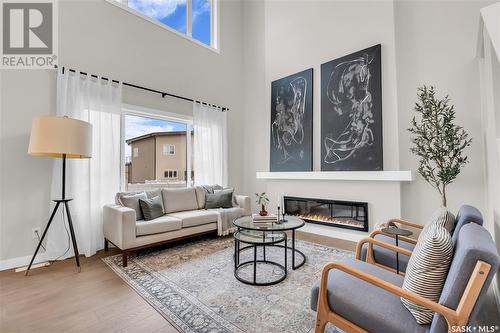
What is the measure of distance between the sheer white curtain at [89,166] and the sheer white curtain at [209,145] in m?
1.43

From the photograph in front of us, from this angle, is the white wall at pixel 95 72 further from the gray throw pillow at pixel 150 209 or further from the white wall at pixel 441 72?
the white wall at pixel 441 72

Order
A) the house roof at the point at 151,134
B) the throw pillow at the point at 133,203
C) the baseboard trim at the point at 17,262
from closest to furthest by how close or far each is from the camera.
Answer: the baseboard trim at the point at 17,262
the throw pillow at the point at 133,203
the house roof at the point at 151,134

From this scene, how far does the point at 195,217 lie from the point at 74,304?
1691 millimetres

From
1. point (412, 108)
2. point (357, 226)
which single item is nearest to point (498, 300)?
point (357, 226)

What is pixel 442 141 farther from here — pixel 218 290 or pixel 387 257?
pixel 218 290

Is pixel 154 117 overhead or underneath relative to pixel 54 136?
overhead

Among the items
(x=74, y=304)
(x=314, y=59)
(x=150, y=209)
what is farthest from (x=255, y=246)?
(x=314, y=59)

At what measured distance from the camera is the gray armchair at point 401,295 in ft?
3.05

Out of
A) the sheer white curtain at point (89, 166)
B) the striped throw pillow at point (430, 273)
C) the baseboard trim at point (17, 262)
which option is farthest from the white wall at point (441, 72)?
the baseboard trim at point (17, 262)

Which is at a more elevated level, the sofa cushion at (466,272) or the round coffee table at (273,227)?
the sofa cushion at (466,272)

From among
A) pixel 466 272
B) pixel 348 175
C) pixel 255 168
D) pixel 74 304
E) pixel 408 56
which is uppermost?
pixel 408 56

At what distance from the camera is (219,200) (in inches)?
163

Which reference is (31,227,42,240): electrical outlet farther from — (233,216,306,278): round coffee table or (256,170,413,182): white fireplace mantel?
(256,170,413,182): white fireplace mantel

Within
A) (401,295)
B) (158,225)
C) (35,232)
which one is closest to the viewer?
(401,295)
